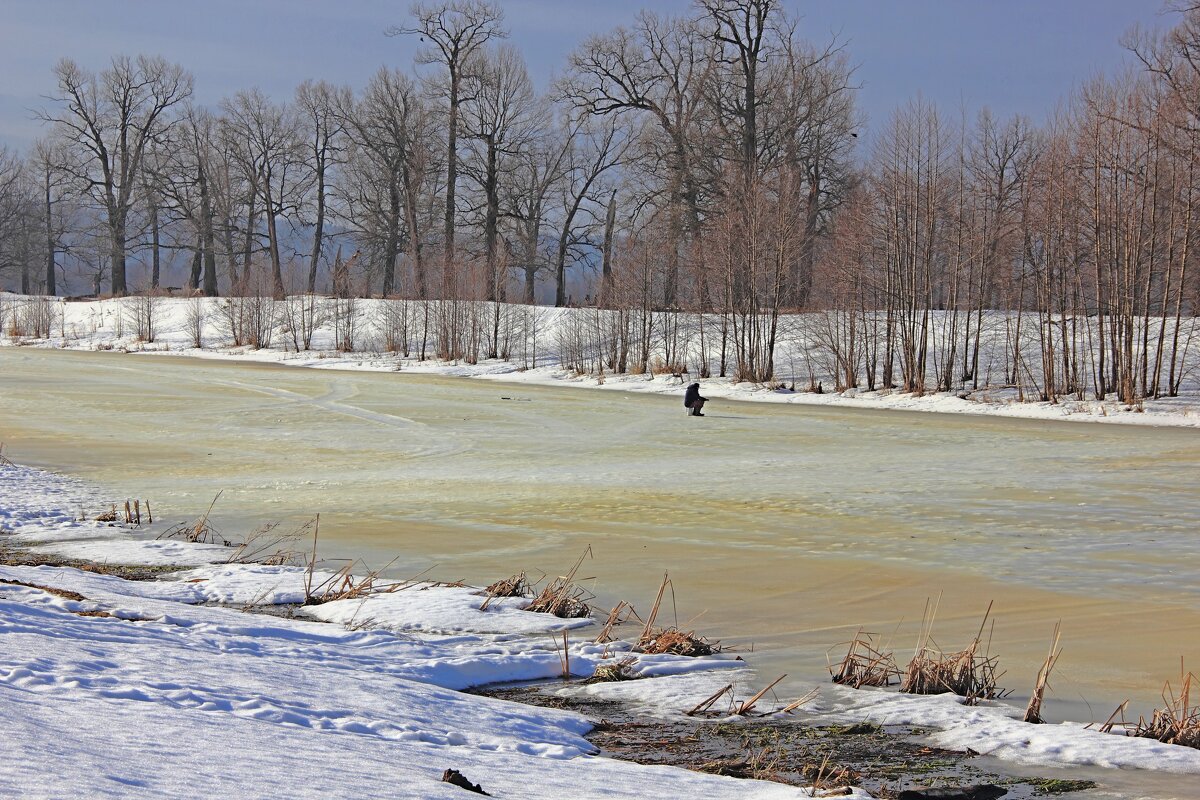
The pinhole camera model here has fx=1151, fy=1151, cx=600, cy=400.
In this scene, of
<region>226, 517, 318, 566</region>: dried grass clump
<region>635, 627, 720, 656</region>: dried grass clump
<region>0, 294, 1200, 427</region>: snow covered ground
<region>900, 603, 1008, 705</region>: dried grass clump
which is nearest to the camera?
<region>900, 603, 1008, 705</region>: dried grass clump

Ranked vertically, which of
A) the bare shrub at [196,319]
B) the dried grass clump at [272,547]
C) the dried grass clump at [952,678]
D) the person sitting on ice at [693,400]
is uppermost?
the bare shrub at [196,319]

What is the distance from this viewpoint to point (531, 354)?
45.2m

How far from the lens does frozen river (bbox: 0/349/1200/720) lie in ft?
26.8

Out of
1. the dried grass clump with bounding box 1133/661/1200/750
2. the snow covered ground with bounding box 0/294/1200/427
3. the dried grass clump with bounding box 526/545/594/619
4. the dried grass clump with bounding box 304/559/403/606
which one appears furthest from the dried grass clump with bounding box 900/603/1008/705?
the snow covered ground with bounding box 0/294/1200/427

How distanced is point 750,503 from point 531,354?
3213cm

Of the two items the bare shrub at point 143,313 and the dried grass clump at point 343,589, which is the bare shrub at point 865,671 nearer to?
the dried grass clump at point 343,589

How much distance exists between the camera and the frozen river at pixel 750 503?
8.16 metres

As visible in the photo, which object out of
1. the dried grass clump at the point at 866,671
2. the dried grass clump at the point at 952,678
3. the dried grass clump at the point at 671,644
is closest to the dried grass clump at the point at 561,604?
the dried grass clump at the point at 671,644

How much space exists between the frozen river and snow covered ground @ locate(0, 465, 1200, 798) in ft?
2.84

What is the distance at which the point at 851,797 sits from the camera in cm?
425

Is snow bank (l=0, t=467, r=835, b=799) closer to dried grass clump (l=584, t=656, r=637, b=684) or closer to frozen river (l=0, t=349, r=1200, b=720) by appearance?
dried grass clump (l=584, t=656, r=637, b=684)

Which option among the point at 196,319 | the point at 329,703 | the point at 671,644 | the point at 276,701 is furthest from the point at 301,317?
the point at 276,701

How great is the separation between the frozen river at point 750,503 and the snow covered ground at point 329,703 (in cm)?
86

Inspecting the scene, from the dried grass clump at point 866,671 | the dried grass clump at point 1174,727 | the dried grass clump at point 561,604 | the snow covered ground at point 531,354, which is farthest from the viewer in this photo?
the snow covered ground at point 531,354
